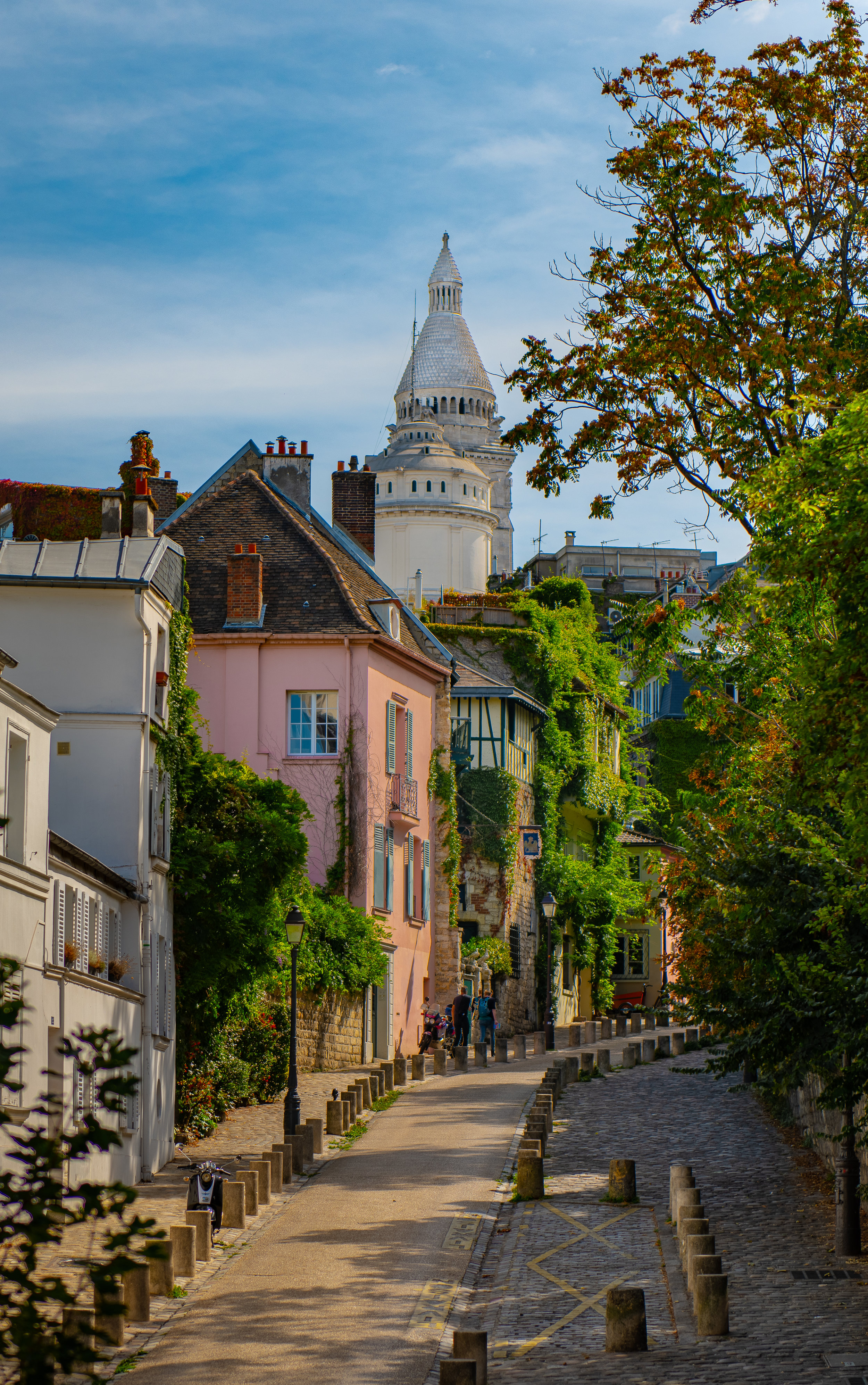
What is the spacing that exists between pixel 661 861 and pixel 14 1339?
21.4 m

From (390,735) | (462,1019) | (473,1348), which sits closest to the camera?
(473,1348)

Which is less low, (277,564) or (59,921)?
(277,564)

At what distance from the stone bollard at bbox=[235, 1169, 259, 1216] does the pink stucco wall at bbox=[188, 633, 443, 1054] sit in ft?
53.2

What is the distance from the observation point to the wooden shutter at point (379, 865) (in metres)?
34.2

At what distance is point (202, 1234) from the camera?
14.7 metres

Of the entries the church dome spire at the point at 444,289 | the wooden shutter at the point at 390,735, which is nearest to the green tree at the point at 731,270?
the wooden shutter at the point at 390,735

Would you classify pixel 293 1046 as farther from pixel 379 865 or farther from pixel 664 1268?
pixel 379 865

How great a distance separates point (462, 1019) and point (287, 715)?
24.9ft

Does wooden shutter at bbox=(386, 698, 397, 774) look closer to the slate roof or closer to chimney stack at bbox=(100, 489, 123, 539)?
the slate roof

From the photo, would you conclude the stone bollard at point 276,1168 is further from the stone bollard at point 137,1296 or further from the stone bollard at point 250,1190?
the stone bollard at point 137,1296

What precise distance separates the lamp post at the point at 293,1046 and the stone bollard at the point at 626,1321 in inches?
385

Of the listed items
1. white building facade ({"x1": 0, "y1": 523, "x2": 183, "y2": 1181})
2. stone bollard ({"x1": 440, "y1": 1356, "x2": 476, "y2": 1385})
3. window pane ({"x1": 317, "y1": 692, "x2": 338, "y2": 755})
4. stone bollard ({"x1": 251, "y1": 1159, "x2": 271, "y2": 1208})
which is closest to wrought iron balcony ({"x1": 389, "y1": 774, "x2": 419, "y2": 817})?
window pane ({"x1": 317, "y1": 692, "x2": 338, "y2": 755})

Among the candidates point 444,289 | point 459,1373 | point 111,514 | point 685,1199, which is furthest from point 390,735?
point 444,289

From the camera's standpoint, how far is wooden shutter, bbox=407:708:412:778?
36719 millimetres
